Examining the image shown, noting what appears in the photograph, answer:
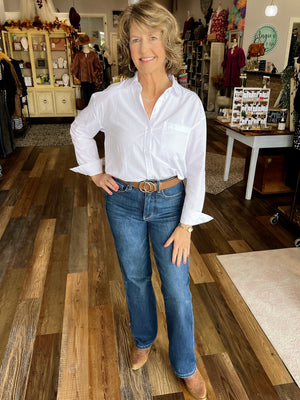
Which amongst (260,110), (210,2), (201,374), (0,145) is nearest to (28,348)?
(201,374)

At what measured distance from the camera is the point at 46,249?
2.76 metres

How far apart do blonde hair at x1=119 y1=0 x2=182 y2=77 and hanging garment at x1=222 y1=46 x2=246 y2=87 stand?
278 inches

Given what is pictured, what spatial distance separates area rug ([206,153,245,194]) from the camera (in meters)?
4.11

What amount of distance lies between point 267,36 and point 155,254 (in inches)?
302

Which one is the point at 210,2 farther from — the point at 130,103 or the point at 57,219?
the point at 130,103

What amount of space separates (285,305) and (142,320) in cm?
104

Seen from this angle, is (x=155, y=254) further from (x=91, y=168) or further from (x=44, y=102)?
(x=44, y=102)

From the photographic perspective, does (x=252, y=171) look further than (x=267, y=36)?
No

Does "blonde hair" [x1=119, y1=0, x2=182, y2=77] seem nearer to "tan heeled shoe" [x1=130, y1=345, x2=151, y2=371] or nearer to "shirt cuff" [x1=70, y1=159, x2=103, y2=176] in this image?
"shirt cuff" [x1=70, y1=159, x2=103, y2=176]

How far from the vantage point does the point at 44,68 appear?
7.65 metres

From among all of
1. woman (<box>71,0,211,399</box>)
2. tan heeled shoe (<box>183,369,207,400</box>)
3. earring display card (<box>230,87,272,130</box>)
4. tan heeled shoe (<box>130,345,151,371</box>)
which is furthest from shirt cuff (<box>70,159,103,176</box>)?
earring display card (<box>230,87,272,130</box>)

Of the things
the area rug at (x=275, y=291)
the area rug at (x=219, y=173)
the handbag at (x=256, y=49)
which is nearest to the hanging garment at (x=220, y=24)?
the handbag at (x=256, y=49)

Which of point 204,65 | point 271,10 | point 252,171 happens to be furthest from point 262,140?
point 204,65

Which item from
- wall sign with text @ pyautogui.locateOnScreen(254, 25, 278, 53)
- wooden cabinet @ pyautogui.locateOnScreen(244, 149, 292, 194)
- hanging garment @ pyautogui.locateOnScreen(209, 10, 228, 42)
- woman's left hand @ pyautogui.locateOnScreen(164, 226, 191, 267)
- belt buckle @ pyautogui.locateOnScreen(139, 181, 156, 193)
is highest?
hanging garment @ pyautogui.locateOnScreen(209, 10, 228, 42)
